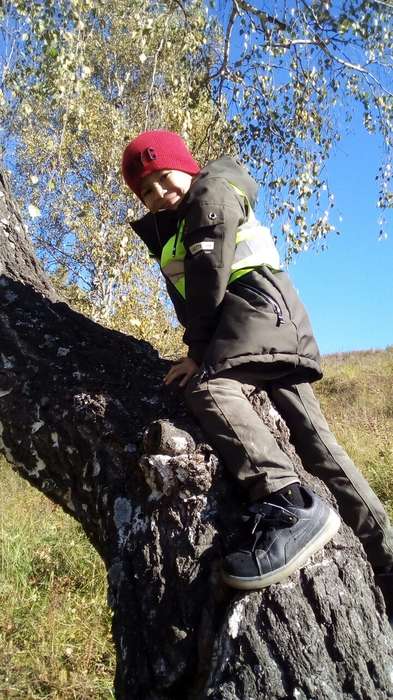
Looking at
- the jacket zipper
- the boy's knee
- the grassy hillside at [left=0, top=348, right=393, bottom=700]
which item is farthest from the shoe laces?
the grassy hillside at [left=0, top=348, right=393, bottom=700]

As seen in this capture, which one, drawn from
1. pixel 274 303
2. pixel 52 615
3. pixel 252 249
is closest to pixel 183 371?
pixel 274 303

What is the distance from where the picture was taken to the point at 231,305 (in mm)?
1974

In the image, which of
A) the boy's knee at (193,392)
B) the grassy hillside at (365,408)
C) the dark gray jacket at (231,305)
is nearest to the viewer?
the boy's knee at (193,392)

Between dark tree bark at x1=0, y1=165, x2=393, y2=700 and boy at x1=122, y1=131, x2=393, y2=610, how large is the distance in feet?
0.28

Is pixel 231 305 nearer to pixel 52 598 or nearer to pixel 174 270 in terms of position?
pixel 174 270

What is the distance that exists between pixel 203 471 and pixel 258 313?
603 mm

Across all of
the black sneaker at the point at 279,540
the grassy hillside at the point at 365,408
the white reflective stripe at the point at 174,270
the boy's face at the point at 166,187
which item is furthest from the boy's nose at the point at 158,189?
the grassy hillside at the point at 365,408

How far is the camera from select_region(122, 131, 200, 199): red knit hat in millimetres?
2291

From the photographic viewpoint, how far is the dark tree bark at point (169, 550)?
1.27 meters

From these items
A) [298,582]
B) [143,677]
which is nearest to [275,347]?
[298,582]

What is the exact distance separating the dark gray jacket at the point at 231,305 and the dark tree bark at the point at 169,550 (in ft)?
0.56

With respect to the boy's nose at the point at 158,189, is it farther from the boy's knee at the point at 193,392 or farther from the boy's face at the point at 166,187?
the boy's knee at the point at 193,392

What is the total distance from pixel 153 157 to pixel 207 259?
0.59 m

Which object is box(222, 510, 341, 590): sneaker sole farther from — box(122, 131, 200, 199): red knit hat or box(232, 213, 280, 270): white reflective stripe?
box(122, 131, 200, 199): red knit hat
